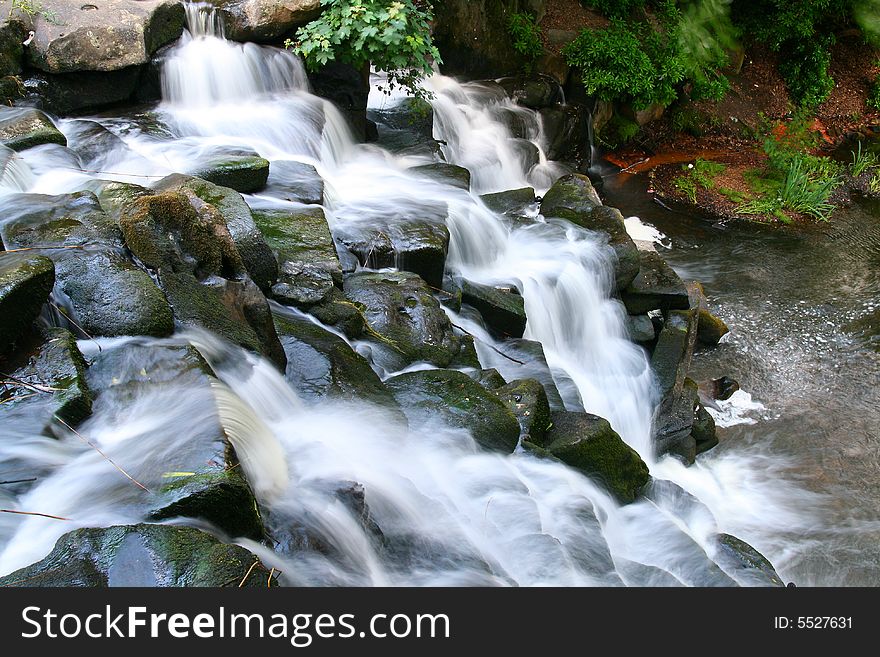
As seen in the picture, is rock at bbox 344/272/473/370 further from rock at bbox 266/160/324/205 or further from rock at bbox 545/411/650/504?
rock at bbox 266/160/324/205

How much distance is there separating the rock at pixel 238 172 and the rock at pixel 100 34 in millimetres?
1757

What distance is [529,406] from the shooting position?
16.8 ft

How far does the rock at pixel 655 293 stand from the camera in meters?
7.38

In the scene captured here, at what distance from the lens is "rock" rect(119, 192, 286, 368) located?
14.3 feet

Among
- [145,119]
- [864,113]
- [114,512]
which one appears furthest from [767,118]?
[114,512]

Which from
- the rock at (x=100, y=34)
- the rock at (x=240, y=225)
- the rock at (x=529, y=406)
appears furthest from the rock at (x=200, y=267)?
the rock at (x=100, y=34)

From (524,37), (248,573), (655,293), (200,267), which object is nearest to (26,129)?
(200,267)

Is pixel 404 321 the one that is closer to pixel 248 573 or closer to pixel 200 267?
pixel 200 267

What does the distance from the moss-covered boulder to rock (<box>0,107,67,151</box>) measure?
4.07 m

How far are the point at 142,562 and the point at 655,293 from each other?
18.7ft

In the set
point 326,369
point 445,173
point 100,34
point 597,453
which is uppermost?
point 100,34

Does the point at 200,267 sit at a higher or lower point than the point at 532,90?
lower

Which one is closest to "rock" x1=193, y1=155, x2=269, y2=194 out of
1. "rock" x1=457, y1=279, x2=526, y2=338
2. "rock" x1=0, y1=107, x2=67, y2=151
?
"rock" x1=0, y1=107, x2=67, y2=151
